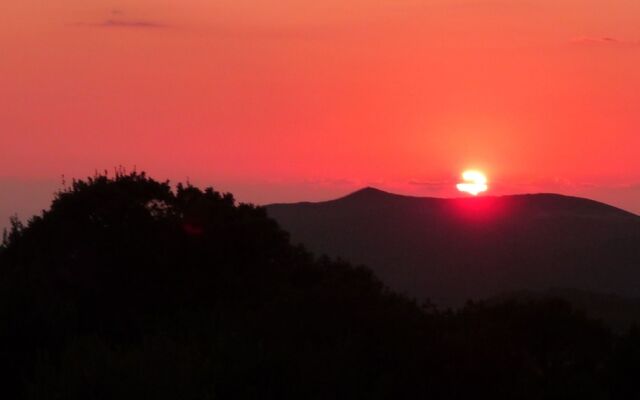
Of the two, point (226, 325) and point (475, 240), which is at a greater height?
point (475, 240)

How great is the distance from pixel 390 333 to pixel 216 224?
12452mm

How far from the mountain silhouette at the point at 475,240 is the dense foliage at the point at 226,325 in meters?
62.7

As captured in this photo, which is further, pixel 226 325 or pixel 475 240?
pixel 475 240

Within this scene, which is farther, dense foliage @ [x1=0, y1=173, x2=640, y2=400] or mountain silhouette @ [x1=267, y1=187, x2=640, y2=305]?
mountain silhouette @ [x1=267, y1=187, x2=640, y2=305]

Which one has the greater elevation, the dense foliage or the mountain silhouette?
the mountain silhouette

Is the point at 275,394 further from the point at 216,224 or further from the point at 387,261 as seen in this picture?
the point at 387,261

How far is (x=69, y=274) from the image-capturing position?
33.1 meters

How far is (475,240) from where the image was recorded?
436 ft

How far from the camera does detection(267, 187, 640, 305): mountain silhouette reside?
107812 millimetres

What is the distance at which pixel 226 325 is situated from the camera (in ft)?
86.1

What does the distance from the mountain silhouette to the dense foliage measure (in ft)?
206

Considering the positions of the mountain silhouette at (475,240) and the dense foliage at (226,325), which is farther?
the mountain silhouette at (475,240)

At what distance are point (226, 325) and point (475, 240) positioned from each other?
108006 mm

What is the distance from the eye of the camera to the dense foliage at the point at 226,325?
2170 cm
